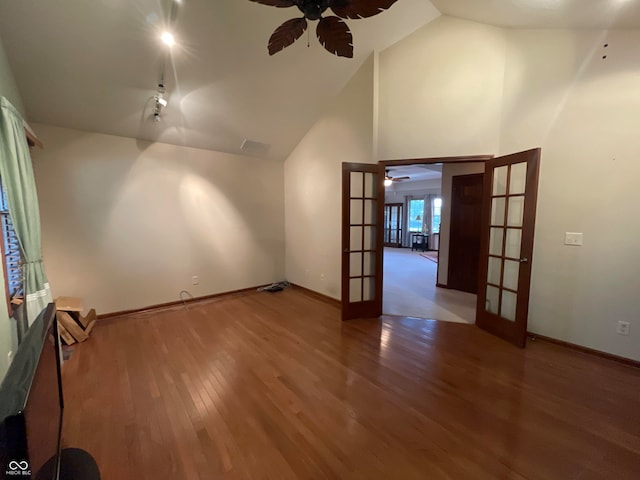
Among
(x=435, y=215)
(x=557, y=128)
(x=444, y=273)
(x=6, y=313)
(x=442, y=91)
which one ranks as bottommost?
(x=444, y=273)

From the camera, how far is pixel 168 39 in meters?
2.55

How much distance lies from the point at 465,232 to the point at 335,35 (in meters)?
3.89

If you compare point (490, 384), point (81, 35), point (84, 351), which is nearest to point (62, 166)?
point (81, 35)

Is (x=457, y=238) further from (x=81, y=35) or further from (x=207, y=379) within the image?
(x=81, y=35)

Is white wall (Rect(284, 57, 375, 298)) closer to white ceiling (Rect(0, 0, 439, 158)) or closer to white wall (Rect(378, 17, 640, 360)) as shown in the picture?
white ceiling (Rect(0, 0, 439, 158))

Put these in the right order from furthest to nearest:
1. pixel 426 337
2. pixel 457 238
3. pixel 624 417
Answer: pixel 457 238
pixel 426 337
pixel 624 417

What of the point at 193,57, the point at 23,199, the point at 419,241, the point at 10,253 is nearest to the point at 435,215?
the point at 419,241

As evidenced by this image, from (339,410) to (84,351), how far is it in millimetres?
2726

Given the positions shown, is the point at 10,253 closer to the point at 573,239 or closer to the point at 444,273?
the point at 573,239

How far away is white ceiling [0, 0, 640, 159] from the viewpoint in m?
2.25

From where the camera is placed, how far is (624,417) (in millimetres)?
1847

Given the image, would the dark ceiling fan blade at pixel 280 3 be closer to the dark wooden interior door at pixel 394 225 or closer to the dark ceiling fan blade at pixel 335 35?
the dark ceiling fan blade at pixel 335 35

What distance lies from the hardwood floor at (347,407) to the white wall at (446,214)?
197 centimetres

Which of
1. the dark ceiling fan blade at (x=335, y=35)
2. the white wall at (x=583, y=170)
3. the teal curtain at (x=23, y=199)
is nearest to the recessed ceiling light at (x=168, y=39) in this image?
the teal curtain at (x=23, y=199)
